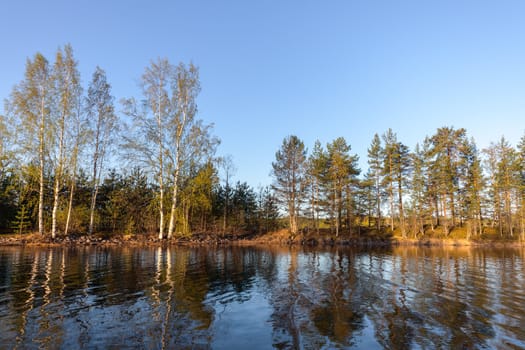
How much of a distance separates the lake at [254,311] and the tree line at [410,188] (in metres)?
35.6

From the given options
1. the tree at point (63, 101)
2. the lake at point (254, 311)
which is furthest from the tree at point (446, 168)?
the tree at point (63, 101)

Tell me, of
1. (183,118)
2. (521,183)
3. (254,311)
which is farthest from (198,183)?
(521,183)

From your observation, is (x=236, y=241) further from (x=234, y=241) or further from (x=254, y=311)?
(x=254, y=311)

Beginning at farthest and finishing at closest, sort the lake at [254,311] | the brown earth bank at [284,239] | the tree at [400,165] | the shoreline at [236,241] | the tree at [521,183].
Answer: the tree at [400,165], the tree at [521,183], the brown earth bank at [284,239], the shoreline at [236,241], the lake at [254,311]

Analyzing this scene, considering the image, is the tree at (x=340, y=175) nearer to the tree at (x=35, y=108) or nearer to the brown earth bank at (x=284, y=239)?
the brown earth bank at (x=284, y=239)

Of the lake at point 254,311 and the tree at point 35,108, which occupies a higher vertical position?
the tree at point 35,108

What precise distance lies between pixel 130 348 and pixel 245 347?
216 centimetres

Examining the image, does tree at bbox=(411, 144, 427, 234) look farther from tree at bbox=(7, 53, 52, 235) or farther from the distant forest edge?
tree at bbox=(7, 53, 52, 235)

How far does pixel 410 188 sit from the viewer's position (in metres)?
54.5

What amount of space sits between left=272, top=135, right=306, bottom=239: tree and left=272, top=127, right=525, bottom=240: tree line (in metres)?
0.16

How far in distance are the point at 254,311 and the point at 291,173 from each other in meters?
41.5

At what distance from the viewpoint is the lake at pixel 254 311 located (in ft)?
20.5

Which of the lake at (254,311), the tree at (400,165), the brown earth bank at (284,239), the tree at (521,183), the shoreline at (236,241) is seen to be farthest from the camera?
the tree at (400,165)

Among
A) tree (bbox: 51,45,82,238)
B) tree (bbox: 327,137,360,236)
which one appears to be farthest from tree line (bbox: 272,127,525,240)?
tree (bbox: 51,45,82,238)
